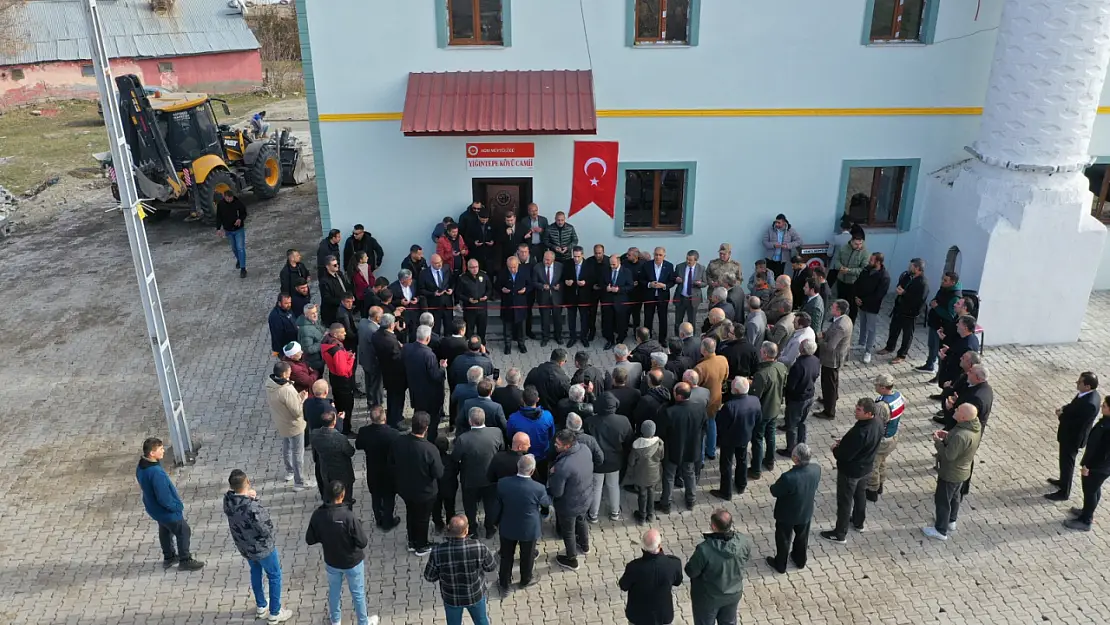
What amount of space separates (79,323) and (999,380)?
13.0 meters

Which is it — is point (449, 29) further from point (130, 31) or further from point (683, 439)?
point (130, 31)

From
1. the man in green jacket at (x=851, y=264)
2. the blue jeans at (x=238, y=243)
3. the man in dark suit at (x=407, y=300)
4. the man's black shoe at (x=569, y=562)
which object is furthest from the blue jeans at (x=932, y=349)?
the blue jeans at (x=238, y=243)

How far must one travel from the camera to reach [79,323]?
1245 centimetres

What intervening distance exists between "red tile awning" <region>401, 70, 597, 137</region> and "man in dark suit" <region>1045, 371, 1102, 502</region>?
6.23m

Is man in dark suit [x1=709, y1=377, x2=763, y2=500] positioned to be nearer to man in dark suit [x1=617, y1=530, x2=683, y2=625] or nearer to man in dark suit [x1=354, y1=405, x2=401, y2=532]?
man in dark suit [x1=617, y1=530, x2=683, y2=625]

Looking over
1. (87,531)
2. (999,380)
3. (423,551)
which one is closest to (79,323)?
(87,531)

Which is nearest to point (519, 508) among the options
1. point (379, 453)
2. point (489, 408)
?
point (489, 408)

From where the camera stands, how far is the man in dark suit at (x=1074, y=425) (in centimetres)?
761

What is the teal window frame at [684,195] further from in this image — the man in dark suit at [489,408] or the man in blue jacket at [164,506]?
the man in blue jacket at [164,506]

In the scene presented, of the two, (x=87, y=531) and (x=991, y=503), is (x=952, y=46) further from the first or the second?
(x=87, y=531)

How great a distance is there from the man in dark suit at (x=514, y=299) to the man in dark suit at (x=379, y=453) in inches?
156

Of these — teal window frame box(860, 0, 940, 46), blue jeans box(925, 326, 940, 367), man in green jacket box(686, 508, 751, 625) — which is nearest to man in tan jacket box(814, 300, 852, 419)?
blue jeans box(925, 326, 940, 367)

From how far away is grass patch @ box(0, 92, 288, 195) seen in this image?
21.5m

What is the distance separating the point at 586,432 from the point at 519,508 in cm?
108
